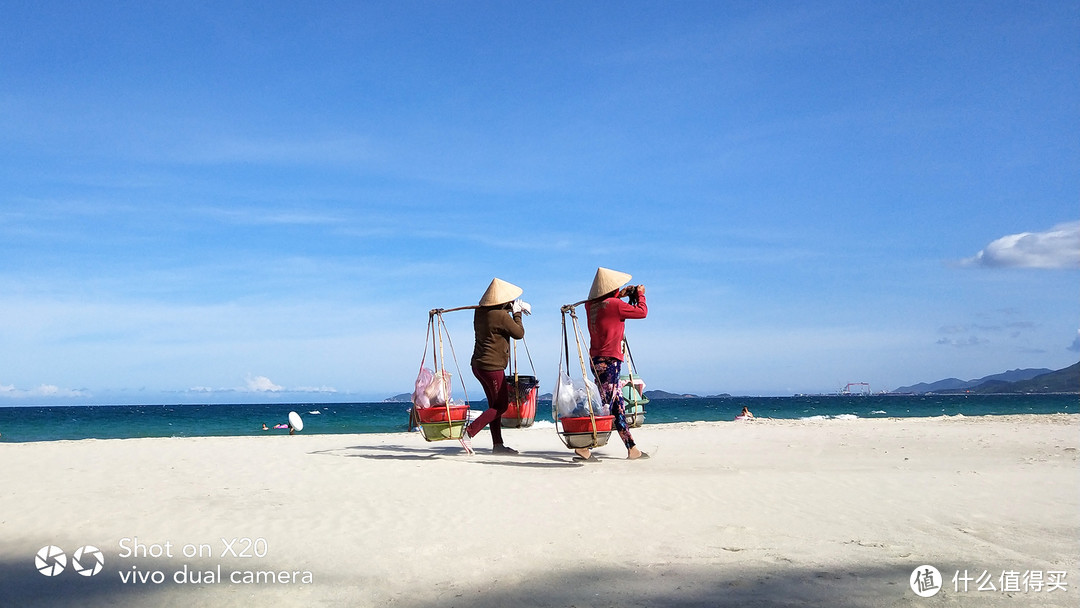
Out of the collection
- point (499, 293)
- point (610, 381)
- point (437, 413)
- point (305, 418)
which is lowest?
point (305, 418)

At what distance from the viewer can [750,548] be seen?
511cm

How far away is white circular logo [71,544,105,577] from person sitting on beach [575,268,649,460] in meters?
5.66

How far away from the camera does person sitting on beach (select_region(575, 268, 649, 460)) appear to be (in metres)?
9.57

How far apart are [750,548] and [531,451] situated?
6767 mm

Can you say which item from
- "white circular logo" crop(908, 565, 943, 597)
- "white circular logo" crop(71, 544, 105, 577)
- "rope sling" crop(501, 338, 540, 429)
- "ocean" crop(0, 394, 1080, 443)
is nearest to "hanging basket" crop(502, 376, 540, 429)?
"rope sling" crop(501, 338, 540, 429)

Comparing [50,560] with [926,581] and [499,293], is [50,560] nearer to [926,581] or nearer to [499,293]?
[926,581]

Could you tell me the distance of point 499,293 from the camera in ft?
33.8

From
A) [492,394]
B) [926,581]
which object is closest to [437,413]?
[492,394]

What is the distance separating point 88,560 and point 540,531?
2957 millimetres

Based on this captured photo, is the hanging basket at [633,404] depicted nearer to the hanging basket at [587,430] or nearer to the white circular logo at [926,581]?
the hanging basket at [587,430]

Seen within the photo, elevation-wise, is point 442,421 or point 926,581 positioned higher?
point 442,421

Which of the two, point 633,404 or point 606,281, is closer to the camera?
point 606,281

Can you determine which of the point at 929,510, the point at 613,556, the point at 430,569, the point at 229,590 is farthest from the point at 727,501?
the point at 229,590

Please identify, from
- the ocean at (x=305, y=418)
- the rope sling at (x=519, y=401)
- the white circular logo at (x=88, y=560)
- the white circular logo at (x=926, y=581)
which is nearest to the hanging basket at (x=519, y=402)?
the rope sling at (x=519, y=401)
